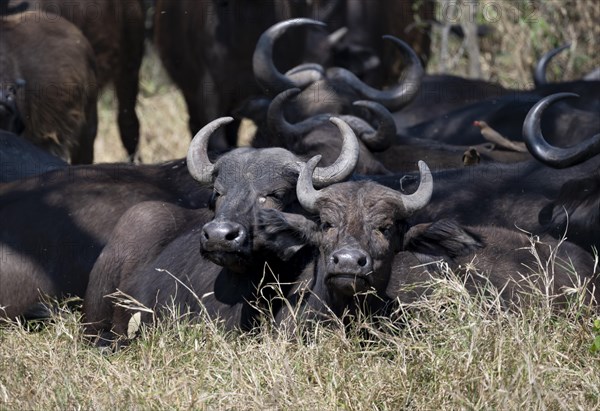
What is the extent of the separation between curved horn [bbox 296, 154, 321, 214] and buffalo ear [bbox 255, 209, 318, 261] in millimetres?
93

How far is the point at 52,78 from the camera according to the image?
9164mm

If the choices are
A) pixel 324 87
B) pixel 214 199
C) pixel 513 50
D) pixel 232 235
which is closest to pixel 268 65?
pixel 324 87

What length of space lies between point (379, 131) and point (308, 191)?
8.84 feet

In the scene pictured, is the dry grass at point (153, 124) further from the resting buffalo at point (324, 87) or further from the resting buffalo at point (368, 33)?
the resting buffalo at point (324, 87)

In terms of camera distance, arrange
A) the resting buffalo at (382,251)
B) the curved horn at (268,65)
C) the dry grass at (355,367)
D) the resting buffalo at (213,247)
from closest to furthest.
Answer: the dry grass at (355,367), the resting buffalo at (382,251), the resting buffalo at (213,247), the curved horn at (268,65)

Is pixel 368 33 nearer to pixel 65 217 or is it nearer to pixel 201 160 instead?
pixel 65 217

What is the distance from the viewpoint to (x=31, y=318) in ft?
20.7

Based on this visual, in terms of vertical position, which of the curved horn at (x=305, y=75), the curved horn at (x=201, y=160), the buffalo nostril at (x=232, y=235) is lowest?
the curved horn at (x=305, y=75)

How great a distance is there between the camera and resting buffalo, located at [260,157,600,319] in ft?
16.4

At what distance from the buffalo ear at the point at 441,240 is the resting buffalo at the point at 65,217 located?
2.06 metres

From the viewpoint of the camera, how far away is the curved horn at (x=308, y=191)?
17.2ft

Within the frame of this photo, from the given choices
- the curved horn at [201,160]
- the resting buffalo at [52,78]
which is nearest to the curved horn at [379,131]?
the curved horn at [201,160]

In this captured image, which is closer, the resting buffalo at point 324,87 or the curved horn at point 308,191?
the curved horn at point 308,191

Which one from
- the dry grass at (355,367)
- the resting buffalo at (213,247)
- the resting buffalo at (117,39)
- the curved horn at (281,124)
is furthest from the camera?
the resting buffalo at (117,39)
